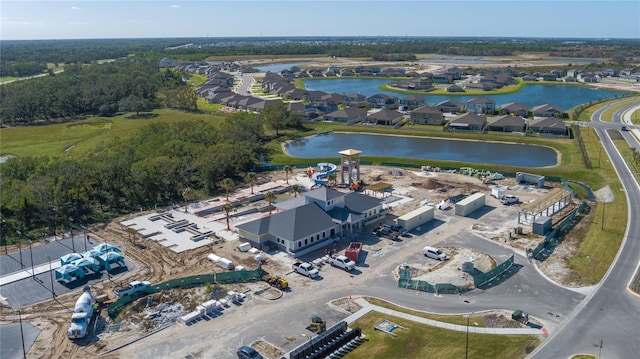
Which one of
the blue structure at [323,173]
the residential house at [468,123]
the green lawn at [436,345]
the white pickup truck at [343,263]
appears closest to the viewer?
the green lawn at [436,345]

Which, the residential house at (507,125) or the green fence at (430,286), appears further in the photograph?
the residential house at (507,125)

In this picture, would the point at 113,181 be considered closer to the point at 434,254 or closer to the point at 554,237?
the point at 434,254

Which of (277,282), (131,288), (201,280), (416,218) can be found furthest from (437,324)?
(131,288)

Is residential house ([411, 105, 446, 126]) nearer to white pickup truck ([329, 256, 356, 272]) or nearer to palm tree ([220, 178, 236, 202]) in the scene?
palm tree ([220, 178, 236, 202])

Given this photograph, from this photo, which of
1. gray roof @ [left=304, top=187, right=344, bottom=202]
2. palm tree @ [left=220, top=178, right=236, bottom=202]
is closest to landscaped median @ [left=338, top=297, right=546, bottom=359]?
gray roof @ [left=304, top=187, right=344, bottom=202]

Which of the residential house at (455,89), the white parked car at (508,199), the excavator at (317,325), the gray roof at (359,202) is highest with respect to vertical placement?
→ the residential house at (455,89)

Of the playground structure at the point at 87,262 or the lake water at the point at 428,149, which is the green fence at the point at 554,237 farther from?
the playground structure at the point at 87,262

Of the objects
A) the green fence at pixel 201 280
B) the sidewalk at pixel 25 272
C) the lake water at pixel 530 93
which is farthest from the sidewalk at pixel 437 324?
the lake water at pixel 530 93

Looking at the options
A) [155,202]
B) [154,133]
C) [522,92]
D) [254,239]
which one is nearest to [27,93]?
[154,133]
